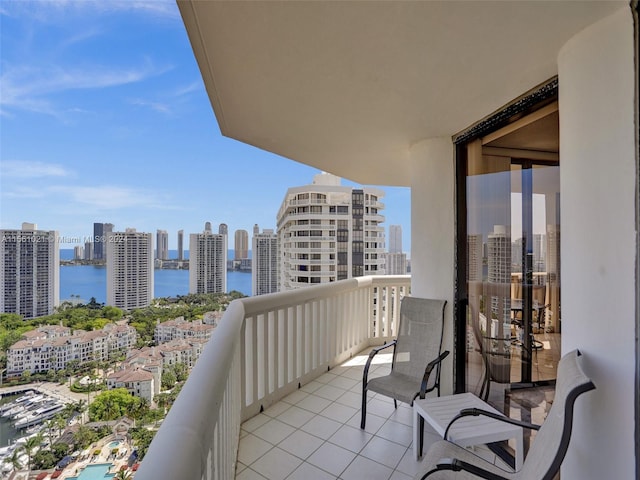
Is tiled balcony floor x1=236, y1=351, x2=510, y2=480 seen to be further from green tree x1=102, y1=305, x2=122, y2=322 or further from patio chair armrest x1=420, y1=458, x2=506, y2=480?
green tree x1=102, y1=305, x2=122, y2=322

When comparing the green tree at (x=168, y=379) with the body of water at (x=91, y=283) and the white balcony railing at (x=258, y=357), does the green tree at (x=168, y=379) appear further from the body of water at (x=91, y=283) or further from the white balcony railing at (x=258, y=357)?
the body of water at (x=91, y=283)

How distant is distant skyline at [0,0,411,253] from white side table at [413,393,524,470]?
5.37 feet

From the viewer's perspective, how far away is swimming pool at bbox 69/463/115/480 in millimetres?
1496

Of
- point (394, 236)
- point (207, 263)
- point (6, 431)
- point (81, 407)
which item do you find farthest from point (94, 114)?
point (394, 236)

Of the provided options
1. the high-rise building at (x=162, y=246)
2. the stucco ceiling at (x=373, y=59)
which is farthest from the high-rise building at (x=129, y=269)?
the stucco ceiling at (x=373, y=59)

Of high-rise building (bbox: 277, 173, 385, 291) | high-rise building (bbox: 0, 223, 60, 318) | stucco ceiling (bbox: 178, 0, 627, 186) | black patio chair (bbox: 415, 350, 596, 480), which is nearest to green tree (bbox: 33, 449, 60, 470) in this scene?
high-rise building (bbox: 0, 223, 60, 318)

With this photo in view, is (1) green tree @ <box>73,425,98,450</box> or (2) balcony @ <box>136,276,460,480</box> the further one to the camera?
(1) green tree @ <box>73,425,98,450</box>

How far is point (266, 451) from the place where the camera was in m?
2.32

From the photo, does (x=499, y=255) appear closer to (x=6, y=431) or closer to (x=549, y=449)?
(x=549, y=449)

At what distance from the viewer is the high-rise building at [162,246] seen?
407cm

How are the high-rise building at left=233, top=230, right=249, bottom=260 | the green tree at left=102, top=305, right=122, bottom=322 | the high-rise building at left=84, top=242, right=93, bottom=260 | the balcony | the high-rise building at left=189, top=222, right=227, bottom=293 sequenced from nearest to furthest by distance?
1. the balcony
2. the green tree at left=102, top=305, right=122, bottom=322
3. the high-rise building at left=84, top=242, right=93, bottom=260
4. the high-rise building at left=189, top=222, right=227, bottom=293
5. the high-rise building at left=233, top=230, right=249, bottom=260

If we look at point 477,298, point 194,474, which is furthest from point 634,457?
point 194,474

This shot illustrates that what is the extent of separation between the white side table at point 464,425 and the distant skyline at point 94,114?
164cm

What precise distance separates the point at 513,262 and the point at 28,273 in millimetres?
4148
